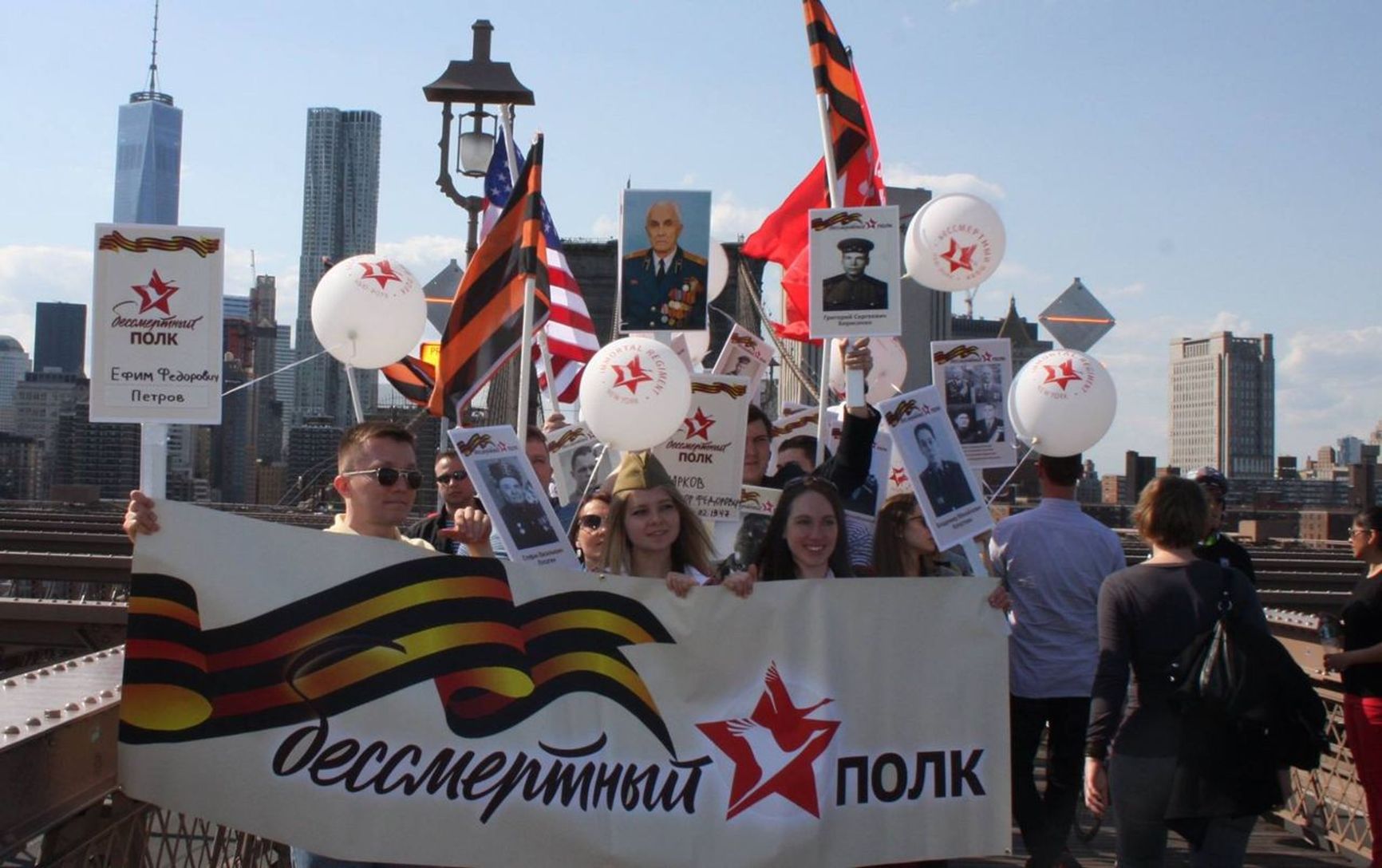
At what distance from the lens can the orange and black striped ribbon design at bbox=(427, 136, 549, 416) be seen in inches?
297

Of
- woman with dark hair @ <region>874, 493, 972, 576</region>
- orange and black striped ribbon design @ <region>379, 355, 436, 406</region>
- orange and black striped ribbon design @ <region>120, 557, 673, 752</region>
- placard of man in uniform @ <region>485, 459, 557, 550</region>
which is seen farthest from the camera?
orange and black striped ribbon design @ <region>379, 355, 436, 406</region>

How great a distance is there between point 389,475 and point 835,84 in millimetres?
4327

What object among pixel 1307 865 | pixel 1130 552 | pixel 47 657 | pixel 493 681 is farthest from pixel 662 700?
pixel 1130 552

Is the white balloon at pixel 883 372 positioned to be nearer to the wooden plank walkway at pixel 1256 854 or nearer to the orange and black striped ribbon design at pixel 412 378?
the orange and black striped ribbon design at pixel 412 378

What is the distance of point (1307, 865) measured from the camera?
6.51 m

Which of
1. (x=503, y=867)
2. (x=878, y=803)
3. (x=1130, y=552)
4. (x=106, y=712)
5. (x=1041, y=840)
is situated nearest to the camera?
(x=106, y=712)

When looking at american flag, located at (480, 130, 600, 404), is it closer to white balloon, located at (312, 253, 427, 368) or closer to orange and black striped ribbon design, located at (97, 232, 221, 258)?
white balloon, located at (312, 253, 427, 368)

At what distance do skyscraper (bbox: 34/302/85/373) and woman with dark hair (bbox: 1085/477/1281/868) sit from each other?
141060mm

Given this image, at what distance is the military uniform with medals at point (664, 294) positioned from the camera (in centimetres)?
780

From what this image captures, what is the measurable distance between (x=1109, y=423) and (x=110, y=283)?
4.24 meters

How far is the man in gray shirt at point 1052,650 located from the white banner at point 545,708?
70cm

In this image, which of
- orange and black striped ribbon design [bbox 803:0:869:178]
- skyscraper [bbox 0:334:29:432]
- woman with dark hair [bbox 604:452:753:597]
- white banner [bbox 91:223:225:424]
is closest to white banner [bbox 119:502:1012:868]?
woman with dark hair [bbox 604:452:753:597]

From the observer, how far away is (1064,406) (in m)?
6.29

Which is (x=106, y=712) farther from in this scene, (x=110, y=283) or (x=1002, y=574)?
(x=1002, y=574)
